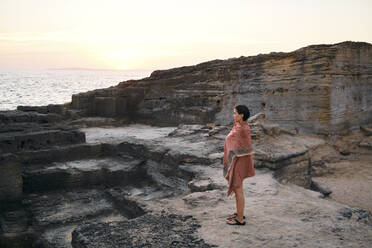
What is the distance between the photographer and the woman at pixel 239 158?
404 cm

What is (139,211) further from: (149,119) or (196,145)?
(149,119)

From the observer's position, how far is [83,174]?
773cm

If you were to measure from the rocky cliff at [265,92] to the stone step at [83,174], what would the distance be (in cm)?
607

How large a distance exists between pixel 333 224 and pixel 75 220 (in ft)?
14.5

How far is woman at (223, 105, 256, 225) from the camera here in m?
4.04

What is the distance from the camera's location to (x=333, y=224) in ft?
13.5

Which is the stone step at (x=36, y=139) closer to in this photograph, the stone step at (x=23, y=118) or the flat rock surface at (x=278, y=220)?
the stone step at (x=23, y=118)

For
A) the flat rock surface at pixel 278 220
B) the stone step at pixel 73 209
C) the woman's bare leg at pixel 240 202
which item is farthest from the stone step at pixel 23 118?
the woman's bare leg at pixel 240 202

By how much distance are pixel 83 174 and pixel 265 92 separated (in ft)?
24.6

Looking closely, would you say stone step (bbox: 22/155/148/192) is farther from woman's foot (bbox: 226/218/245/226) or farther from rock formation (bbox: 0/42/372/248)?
woman's foot (bbox: 226/218/245/226)

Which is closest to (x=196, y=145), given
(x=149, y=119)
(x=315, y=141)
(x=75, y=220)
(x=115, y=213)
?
(x=115, y=213)

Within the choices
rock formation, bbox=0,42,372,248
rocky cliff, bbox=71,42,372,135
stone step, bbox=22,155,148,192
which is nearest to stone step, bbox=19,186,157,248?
rock formation, bbox=0,42,372,248

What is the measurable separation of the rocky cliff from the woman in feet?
26.9

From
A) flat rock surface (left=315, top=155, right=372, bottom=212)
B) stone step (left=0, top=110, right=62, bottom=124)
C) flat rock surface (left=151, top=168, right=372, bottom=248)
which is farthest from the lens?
stone step (left=0, top=110, right=62, bottom=124)
